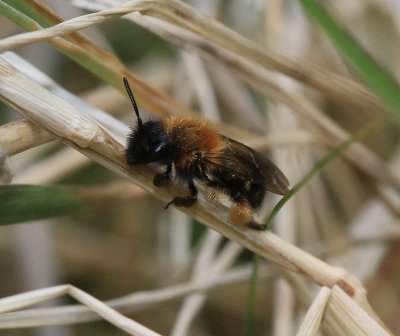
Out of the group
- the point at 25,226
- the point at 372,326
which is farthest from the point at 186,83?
the point at 372,326

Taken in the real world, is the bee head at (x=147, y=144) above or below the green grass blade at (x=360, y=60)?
below

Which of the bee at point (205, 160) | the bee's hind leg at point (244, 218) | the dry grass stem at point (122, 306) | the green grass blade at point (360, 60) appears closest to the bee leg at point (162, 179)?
the bee at point (205, 160)

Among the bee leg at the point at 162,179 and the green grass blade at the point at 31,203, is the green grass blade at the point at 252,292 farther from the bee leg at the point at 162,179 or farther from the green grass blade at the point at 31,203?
the green grass blade at the point at 31,203

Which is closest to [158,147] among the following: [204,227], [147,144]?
[147,144]

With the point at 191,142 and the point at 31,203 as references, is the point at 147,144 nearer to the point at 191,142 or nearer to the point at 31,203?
the point at 191,142

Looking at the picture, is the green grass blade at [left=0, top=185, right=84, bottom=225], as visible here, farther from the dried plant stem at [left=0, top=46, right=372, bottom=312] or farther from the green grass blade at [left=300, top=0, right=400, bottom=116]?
the green grass blade at [left=300, top=0, right=400, bottom=116]

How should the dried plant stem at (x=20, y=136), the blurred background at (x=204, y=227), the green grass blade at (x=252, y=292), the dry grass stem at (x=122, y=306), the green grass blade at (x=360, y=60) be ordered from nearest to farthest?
1. the dried plant stem at (x=20, y=136)
2. the dry grass stem at (x=122, y=306)
3. the green grass blade at (x=252, y=292)
4. the green grass blade at (x=360, y=60)
5. the blurred background at (x=204, y=227)

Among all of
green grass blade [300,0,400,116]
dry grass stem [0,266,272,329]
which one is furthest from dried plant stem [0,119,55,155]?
green grass blade [300,0,400,116]
